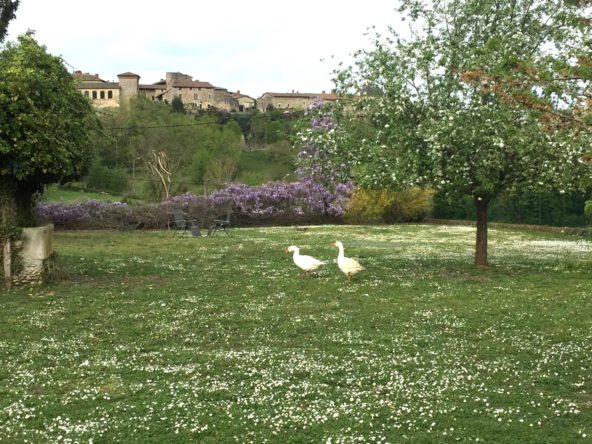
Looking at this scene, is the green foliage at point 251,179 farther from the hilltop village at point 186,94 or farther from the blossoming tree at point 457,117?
the hilltop village at point 186,94

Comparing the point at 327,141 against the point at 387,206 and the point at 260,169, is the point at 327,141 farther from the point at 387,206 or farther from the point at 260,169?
the point at 260,169

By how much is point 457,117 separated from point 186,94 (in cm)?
13816

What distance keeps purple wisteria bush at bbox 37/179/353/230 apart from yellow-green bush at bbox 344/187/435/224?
1518mm

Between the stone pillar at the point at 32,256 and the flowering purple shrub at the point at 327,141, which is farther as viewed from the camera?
the flowering purple shrub at the point at 327,141

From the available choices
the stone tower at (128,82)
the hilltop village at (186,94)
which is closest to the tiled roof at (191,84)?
the hilltop village at (186,94)

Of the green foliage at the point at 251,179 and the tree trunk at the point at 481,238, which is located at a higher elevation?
the green foliage at the point at 251,179

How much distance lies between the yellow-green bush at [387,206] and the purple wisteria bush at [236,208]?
4.98 feet

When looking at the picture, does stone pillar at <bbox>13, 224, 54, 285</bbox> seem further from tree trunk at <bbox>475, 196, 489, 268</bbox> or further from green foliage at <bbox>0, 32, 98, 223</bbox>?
tree trunk at <bbox>475, 196, 489, 268</bbox>

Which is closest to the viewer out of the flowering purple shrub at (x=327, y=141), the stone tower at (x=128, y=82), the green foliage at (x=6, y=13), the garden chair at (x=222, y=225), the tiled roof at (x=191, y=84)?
the flowering purple shrub at (x=327, y=141)

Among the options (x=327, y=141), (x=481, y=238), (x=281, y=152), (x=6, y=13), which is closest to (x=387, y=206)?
(x=481, y=238)

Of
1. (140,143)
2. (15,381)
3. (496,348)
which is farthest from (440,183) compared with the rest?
(140,143)

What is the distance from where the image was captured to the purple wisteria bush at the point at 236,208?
103 ft

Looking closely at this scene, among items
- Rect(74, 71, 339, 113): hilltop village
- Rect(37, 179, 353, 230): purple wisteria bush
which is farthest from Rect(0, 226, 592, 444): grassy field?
Rect(74, 71, 339, 113): hilltop village

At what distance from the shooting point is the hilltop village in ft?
431
